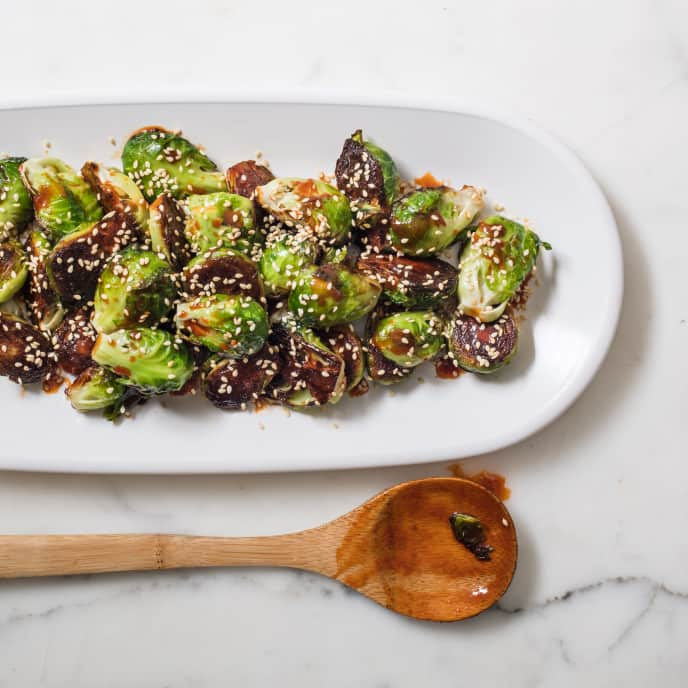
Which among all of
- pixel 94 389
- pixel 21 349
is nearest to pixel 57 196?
pixel 21 349

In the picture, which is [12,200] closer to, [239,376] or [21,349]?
[21,349]

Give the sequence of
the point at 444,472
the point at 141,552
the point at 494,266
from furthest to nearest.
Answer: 1. the point at 444,472
2. the point at 141,552
3. the point at 494,266

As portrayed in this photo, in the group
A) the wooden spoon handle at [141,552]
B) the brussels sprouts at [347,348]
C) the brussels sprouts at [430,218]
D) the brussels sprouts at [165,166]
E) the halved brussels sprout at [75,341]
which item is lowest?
the wooden spoon handle at [141,552]

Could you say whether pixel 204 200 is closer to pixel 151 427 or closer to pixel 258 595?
pixel 151 427

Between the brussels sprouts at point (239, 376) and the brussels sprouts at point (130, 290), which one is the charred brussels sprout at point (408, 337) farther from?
the brussels sprouts at point (130, 290)

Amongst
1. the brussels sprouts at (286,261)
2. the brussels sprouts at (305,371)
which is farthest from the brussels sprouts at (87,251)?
the brussels sprouts at (305,371)
